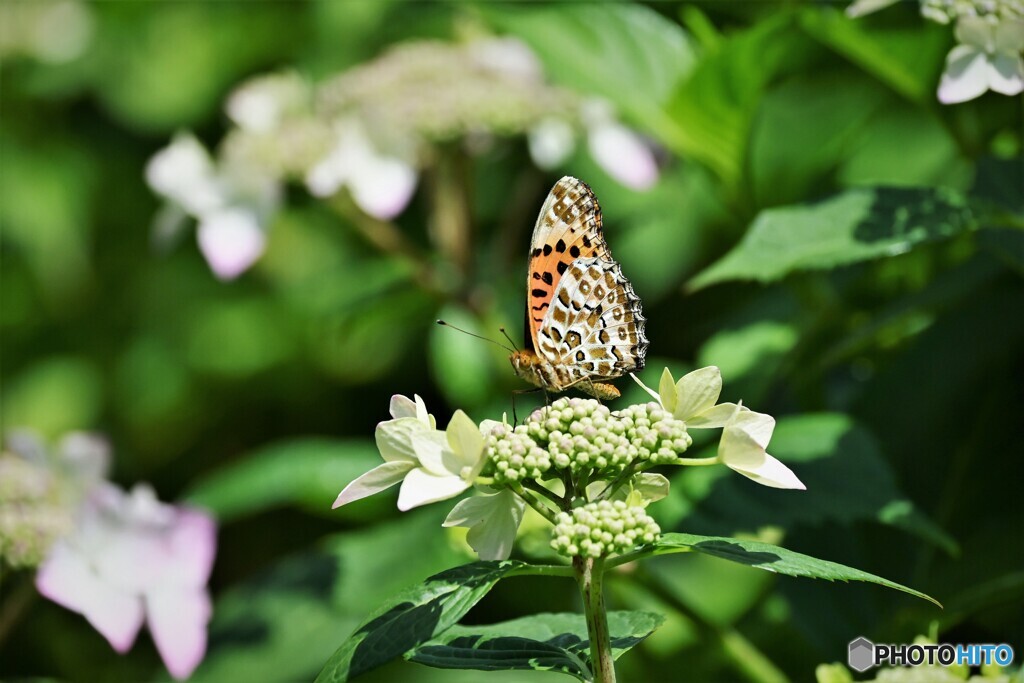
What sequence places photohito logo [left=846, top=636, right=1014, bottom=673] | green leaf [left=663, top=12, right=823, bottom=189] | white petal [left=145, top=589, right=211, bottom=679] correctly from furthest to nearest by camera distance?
green leaf [left=663, top=12, right=823, bottom=189] → white petal [left=145, top=589, right=211, bottom=679] → photohito logo [left=846, top=636, right=1014, bottom=673]

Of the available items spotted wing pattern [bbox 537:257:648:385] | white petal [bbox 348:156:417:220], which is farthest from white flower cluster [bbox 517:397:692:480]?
white petal [bbox 348:156:417:220]

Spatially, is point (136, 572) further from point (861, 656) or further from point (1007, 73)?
point (1007, 73)

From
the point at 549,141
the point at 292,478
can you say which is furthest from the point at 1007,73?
the point at 292,478

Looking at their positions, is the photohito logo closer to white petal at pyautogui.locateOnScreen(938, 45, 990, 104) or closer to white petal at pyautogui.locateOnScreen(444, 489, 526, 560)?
white petal at pyautogui.locateOnScreen(444, 489, 526, 560)

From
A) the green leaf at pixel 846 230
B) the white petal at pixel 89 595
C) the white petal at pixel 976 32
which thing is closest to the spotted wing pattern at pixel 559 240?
the green leaf at pixel 846 230

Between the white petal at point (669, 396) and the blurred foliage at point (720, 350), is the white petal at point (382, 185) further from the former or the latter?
the white petal at point (669, 396)
